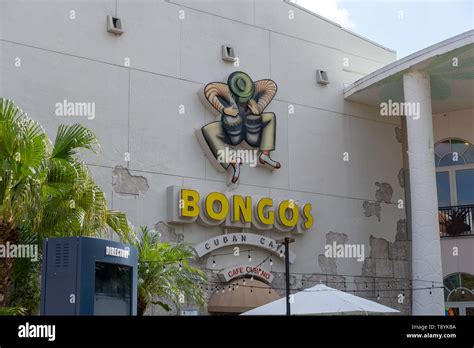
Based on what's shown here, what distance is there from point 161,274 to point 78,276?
648cm

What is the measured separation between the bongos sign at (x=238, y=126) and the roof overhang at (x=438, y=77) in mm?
3371

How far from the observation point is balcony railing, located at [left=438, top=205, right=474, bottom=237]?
1009 inches

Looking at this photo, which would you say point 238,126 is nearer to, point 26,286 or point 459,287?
point 26,286

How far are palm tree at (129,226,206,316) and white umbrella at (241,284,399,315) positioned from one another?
69.9 inches

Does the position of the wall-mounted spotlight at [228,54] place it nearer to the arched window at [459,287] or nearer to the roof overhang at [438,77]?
the roof overhang at [438,77]

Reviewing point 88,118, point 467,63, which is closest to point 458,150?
point 467,63

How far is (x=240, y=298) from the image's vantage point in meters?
19.6

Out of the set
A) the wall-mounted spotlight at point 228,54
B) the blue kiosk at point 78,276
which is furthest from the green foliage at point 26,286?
the wall-mounted spotlight at point 228,54

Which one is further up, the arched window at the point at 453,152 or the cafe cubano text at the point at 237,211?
the arched window at the point at 453,152
